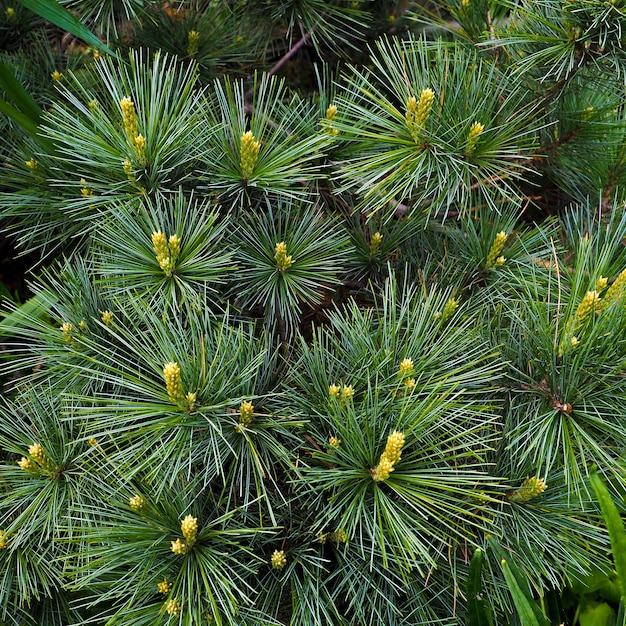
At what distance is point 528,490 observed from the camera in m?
0.71

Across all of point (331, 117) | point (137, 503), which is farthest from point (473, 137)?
point (137, 503)

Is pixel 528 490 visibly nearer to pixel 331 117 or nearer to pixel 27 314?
pixel 331 117

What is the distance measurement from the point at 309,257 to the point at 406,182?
6.0 inches

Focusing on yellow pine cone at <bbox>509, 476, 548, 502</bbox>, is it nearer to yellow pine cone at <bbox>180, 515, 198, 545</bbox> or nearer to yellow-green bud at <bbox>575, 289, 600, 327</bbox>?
yellow-green bud at <bbox>575, 289, 600, 327</bbox>

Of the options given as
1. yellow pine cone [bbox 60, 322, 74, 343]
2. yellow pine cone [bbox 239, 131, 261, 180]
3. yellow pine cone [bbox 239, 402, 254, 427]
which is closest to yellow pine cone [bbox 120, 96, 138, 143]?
yellow pine cone [bbox 239, 131, 261, 180]

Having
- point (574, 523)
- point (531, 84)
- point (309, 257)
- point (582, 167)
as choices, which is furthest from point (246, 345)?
point (582, 167)

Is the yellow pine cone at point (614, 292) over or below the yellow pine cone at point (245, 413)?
over

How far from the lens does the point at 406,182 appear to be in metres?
0.75

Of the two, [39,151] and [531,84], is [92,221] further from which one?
[531,84]

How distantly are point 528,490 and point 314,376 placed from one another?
27 cm

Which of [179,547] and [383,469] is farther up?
[383,469]

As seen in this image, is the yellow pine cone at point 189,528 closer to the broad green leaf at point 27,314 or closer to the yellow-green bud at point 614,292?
the broad green leaf at point 27,314

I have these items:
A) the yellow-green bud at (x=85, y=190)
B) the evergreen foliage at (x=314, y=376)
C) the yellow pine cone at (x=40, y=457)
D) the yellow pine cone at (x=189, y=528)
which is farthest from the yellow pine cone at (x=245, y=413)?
the yellow-green bud at (x=85, y=190)

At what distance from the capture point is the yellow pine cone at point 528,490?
2.27 ft
